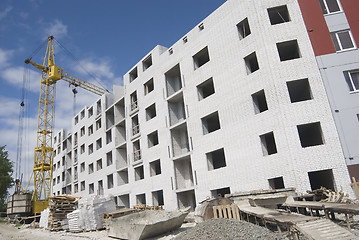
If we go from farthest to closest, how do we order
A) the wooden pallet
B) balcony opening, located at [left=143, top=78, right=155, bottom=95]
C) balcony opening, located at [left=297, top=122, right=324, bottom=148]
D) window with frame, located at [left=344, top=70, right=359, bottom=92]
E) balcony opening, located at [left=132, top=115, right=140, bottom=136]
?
balcony opening, located at [left=132, top=115, right=140, bottom=136]
balcony opening, located at [left=143, top=78, right=155, bottom=95]
balcony opening, located at [left=297, top=122, right=324, bottom=148]
window with frame, located at [left=344, top=70, right=359, bottom=92]
the wooden pallet

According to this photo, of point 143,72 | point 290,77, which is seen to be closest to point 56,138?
point 143,72

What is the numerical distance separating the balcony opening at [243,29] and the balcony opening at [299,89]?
5137mm

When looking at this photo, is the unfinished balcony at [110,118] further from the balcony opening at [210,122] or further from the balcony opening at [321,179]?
the balcony opening at [321,179]

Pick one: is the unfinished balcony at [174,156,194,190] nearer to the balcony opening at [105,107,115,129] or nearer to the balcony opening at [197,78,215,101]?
the balcony opening at [197,78,215,101]

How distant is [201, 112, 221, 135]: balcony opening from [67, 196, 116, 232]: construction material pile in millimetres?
9226

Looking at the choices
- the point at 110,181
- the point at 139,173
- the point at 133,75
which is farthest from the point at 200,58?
the point at 110,181

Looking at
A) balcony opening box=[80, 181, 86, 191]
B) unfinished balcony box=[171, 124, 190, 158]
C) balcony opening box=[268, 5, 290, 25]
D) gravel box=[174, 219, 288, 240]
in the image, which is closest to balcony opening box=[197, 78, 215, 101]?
unfinished balcony box=[171, 124, 190, 158]

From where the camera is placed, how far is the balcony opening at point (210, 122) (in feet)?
69.2

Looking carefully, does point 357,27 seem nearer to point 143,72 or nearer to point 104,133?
point 143,72

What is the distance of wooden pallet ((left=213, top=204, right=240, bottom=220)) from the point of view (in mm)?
12172

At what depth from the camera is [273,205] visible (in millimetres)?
12852

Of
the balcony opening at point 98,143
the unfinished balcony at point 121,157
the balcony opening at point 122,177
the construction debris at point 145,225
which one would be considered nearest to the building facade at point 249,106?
the balcony opening at point 122,177

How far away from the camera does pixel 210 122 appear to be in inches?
912

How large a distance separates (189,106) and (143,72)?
9149mm
